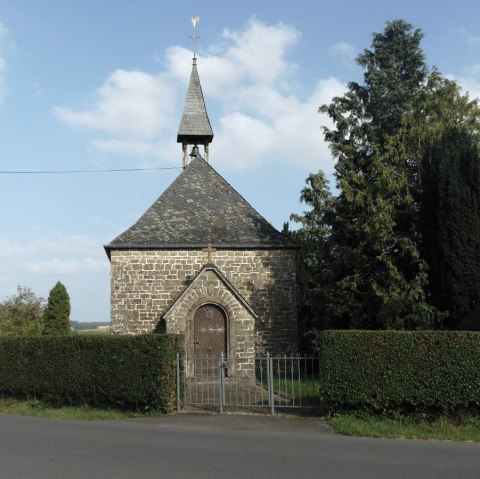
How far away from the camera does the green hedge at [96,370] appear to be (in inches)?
502

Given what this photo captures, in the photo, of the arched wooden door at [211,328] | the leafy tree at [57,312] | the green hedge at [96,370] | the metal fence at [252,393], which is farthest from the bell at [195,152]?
the green hedge at [96,370]

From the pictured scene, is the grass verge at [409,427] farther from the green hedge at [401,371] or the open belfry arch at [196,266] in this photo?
the open belfry arch at [196,266]

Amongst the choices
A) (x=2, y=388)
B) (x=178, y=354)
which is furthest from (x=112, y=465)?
(x=2, y=388)

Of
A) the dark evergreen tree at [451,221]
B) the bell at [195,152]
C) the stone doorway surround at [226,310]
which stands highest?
the bell at [195,152]

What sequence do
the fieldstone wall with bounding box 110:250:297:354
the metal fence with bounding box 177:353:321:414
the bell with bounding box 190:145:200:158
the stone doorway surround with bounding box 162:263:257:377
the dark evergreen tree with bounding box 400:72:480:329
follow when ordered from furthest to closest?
the bell with bounding box 190:145:200:158
the fieldstone wall with bounding box 110:250:297:354
the stone doorway surround with bounding box 162:263:257:377
the dark evergreen tree with bounding box 400:72:480:329
the metal fence with bounding box 177:353:321:414

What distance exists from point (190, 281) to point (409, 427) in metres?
11.4

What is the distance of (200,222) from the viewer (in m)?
21.8

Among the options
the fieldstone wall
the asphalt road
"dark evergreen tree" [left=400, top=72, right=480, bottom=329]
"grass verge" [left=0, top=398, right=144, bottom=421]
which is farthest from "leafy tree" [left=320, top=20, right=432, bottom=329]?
"grass verge" [left=0, top=398, right=144, bottom=421]

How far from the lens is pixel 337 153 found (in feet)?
84.7

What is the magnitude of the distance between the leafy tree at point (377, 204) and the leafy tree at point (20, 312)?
17.6m

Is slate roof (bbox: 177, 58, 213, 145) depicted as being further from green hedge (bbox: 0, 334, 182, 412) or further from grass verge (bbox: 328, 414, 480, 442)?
grass verge (bbox: 328, 414, 480, 442)

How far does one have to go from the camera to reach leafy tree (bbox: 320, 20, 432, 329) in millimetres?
17609

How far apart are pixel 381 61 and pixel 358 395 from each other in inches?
763

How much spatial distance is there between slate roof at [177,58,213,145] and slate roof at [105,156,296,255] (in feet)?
10.2
